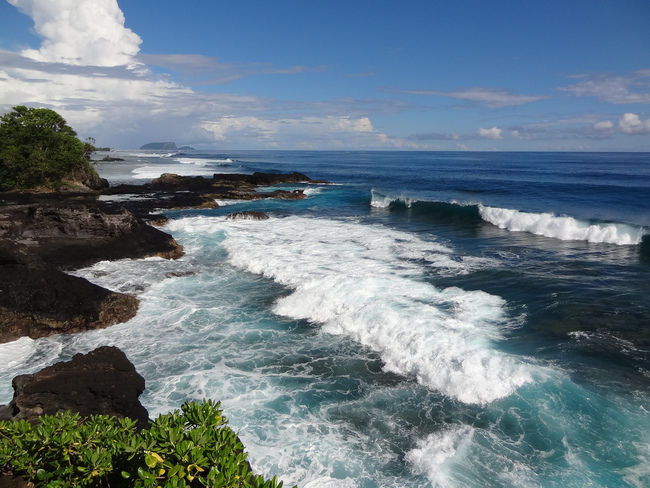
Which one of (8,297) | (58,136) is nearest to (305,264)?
(8,297)

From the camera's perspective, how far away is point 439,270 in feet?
56.5

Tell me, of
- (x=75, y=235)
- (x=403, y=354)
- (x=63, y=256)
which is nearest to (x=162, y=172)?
(x=75, y=235)

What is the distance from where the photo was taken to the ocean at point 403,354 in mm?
7090

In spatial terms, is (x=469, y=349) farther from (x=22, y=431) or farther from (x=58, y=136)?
(x=58, y=136)

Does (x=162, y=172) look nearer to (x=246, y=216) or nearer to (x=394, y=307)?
(x=246, y=216)

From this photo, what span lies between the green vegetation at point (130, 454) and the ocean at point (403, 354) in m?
3.23

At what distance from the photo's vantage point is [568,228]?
24406 mm

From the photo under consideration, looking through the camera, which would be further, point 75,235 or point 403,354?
point 75,235

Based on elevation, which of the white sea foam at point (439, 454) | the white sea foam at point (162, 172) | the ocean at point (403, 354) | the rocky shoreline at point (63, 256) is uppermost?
the white sea foam at point (162, 172)

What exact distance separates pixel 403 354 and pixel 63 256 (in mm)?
14890

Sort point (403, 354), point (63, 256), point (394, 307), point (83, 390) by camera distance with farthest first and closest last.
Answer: point (63, 256) < point (394, 307) < point (403, 354) < point (83, 390)

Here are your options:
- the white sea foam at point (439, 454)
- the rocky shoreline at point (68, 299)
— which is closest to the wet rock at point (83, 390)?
the rocky shoreline at point (68, 299)

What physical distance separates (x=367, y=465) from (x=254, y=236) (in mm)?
18188

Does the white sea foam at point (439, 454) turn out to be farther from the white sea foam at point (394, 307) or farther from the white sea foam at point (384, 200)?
the white sea foam at point (384, 200)
